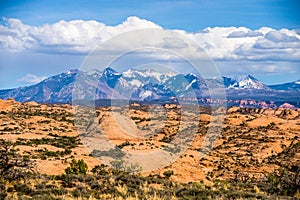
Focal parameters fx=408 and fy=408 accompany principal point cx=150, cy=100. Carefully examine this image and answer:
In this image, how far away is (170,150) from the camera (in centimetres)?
5775

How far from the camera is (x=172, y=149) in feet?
193

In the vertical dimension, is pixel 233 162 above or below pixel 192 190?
below

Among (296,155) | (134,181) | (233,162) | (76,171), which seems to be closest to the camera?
(134,181)

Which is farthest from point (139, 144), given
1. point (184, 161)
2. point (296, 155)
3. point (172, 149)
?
point (296, 155)

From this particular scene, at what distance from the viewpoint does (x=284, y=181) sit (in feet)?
79.3

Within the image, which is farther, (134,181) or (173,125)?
(173,125)

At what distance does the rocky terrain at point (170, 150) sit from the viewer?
2380cm

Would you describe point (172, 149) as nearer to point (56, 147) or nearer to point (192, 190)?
point (56, 147)

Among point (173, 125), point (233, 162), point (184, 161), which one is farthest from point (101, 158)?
point (173, 125)

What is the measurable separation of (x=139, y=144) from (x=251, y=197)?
137ft

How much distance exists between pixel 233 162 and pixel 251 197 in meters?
40.8

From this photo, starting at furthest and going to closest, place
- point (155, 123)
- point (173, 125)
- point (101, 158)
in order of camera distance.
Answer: point (173, 125) → point (155, 123) → point (101, 158)

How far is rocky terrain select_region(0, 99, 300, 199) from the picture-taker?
23.8 metres

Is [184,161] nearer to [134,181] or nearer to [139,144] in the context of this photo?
[139,144]
